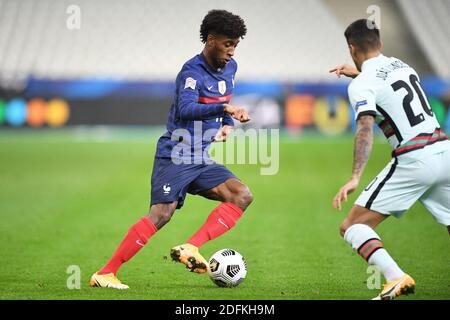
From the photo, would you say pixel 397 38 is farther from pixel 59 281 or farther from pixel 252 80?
pixel 59 281

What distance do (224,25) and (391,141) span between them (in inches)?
75.3

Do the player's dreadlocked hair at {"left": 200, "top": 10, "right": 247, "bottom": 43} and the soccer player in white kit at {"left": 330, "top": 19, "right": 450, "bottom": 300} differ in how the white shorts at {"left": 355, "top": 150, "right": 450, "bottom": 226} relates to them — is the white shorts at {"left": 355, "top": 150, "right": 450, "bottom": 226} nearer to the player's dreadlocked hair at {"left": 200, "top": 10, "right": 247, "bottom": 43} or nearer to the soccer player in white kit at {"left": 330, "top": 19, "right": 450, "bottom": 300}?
the soccer player in white kit at {"left": 330, "top": 19, "right": 450, "bottom": 300}

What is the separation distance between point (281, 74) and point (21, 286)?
95.0ft

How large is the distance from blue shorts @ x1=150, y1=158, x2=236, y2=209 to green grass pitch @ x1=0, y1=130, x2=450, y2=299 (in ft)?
2.17

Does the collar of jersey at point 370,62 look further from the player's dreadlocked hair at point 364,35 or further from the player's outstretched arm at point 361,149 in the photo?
the player's outstretched arm at point 361,149

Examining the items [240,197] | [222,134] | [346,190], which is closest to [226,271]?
[240,197]

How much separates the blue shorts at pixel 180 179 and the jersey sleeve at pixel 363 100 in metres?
A: 1.73

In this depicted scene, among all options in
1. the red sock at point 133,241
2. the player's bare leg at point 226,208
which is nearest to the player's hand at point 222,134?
the player's bare leg at point 226,208

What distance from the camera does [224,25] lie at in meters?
7.30

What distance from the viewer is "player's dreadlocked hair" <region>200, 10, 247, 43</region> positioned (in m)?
7.30

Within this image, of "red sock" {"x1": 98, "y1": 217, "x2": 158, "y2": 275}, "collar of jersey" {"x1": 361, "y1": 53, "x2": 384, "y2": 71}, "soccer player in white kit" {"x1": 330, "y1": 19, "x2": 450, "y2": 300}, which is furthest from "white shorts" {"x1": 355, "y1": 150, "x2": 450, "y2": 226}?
"red sock" {"x1": 98, "y1": 217, "x2": 158, "y2": 275}

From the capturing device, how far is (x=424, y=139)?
20.5 feet

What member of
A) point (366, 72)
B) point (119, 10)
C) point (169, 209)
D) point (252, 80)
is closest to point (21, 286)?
point (169, 209)

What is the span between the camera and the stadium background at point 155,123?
909cm
